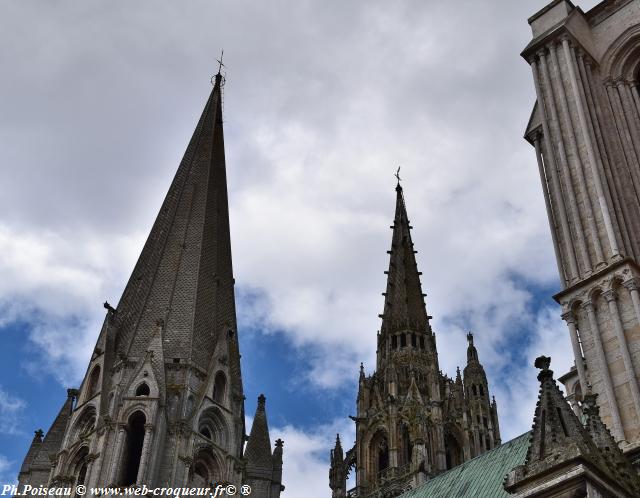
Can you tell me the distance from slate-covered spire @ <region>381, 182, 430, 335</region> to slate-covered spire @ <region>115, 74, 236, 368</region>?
1879 cm

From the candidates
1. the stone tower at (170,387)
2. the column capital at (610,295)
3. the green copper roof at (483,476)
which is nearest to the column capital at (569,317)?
the column capital at (610,295)

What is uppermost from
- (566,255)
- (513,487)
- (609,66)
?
(609,66)

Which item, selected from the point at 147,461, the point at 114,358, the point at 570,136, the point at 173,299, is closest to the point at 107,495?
the point at 147,461

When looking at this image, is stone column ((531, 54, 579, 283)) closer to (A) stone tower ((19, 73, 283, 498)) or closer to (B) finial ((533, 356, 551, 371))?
(B) finial ((533, 356, 551, 371))

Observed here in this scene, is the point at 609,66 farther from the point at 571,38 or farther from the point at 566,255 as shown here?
the point at 566,255

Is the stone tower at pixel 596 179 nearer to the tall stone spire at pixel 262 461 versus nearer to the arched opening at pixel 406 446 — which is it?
the tall stone spire at pixel 262 461

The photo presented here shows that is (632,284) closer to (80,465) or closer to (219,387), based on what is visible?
A: (80,465)

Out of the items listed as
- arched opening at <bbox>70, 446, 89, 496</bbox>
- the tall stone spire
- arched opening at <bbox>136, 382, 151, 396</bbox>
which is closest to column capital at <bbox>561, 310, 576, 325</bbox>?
arched opening at <bbox>136, 382, 151, 396</bbox>

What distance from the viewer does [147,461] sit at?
33.5 meters

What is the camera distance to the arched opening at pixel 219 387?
38.1 m

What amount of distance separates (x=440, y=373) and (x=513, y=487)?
1851 inches

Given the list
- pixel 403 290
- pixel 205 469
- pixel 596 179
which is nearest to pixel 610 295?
pixel 596 179

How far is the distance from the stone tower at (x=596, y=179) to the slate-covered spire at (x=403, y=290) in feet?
137

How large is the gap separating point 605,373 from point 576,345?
811 mm
